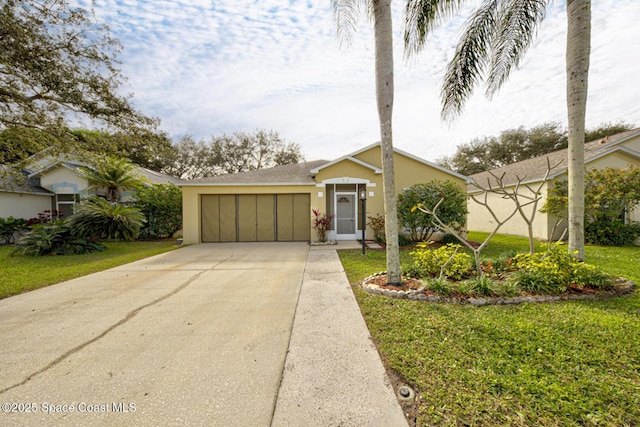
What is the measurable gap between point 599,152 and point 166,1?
17.0 m

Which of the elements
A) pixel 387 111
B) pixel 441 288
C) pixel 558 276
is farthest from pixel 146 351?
pixel 558 276

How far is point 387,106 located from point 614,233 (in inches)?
447

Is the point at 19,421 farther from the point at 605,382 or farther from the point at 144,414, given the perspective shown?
the point at 605,382

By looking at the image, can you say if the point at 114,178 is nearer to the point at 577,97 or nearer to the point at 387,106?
the point at 387,106

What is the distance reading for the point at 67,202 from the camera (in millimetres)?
14484

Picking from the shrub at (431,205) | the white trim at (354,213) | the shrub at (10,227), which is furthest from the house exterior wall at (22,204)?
the shrub at (431,205)

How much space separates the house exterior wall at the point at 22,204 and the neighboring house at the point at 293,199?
910 centimetres

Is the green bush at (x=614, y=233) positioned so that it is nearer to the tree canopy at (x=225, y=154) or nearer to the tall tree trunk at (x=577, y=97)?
the tall tree trunk at (x=577, y=97)

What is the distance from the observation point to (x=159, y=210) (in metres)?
13.2

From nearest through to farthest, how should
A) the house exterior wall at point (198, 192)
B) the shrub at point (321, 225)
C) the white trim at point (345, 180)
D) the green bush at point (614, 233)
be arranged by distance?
the green bush at point (614, 233) < the shrub at point (321, 225) < the white trim at point (345, 180) < the house exterior wall at point (198, 192)

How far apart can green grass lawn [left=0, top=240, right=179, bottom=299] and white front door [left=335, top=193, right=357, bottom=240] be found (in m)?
7.39

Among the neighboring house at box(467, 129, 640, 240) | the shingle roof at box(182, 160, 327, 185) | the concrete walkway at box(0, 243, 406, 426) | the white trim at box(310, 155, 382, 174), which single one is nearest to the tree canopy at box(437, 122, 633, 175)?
the neighboring house at box(467, 129, 640, 240)

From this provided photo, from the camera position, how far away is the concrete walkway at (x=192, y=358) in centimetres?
203

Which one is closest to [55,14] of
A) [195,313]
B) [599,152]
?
[195,313]
